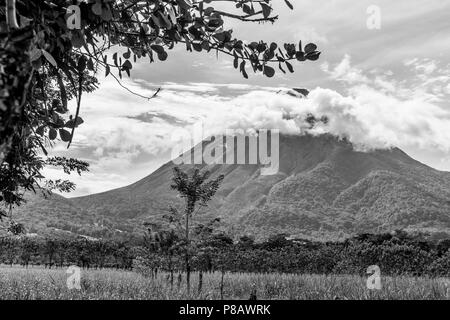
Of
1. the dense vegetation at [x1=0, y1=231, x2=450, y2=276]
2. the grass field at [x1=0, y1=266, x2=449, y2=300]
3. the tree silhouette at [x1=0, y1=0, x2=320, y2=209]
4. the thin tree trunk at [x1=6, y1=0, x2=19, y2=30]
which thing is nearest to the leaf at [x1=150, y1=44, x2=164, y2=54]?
the tree silhouette at [x1=0, y1=0, x2=320, y2=209]

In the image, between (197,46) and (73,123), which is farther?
(197,46)

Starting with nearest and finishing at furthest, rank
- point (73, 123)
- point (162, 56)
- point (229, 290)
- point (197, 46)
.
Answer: point (73, 123) → point (197, 46) → point (162, 56) → point (229, 290)

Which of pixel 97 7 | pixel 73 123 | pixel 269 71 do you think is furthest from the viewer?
pixel 269 71

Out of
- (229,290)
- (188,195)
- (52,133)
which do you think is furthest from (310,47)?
(229,290)

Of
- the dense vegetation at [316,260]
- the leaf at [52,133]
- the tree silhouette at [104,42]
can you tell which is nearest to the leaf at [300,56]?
the tree silhouette at [104,42]

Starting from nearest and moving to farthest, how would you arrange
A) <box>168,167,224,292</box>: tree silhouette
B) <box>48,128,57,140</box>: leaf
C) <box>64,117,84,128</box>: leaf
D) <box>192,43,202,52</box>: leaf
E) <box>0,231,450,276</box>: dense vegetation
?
1. <box>64,117,84,128</box>: leaf
2. <box>48,128,57,140</box>: leaf
3. <box>192,43,202,52</box>: leaf
4. <box>168,167,224,292</box>: tree silhouette
5. <box>0,231,450,276</box>: dense vegetation

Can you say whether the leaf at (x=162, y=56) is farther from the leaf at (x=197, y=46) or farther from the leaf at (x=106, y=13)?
the leaf at (x=106, y=13)

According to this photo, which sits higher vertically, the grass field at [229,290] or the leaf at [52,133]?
the leaf at [52,133]

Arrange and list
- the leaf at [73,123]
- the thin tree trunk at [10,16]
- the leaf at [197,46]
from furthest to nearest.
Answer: the leaf at [197,46] < the leaf at [73,123] < the thin tree trunk at [10,16]

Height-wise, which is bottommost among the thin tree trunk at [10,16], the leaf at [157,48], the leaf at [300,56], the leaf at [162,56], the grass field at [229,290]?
the grass field at [229,290]

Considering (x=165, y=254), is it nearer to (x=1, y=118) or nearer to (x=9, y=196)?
(x=9, y=196)

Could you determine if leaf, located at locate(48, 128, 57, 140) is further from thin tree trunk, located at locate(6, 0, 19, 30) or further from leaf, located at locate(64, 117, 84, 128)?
thin tree trunk, located at locate(6, 0, 19, 30)

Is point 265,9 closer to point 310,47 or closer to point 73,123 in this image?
point 310,47

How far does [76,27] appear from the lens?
Answer: 102 inches
